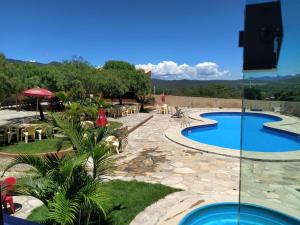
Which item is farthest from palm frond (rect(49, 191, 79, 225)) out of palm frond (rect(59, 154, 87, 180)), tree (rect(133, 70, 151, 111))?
tree (rect(133, 70, 151, 111))

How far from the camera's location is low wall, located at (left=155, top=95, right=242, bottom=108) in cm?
2605

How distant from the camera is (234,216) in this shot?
5.88 metres

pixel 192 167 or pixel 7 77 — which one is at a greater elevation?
pixel 7 77

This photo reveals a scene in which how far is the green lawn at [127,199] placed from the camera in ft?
17.3

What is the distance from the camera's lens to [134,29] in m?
41.4

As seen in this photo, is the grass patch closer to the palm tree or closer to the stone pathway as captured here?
the stone pathway

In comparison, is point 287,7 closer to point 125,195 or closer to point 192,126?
point 125,195

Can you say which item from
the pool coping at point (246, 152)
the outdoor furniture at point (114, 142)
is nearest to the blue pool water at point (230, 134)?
the pool coping at point (246, 152)

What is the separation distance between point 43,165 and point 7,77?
284 inches

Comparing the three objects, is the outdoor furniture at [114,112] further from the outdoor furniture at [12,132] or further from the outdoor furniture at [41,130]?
the outdoor furniture at [12,132]

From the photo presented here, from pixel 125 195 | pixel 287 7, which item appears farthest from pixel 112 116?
pixel 287 7

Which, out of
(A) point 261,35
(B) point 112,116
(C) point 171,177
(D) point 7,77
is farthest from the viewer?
(B) point 112,116

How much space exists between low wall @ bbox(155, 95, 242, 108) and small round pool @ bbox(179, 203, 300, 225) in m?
21.0

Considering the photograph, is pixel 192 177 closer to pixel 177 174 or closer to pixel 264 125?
pixel 177 174
